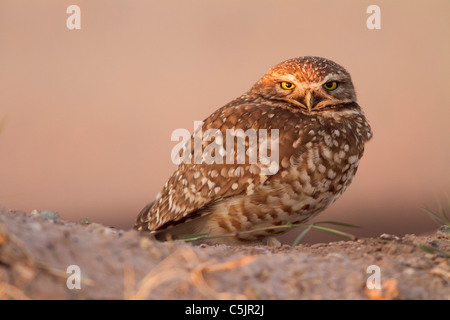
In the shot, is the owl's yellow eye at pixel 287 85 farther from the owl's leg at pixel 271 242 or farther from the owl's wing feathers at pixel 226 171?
the owl's leg at pixel 271 242

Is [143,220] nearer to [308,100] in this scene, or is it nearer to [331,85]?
[308,100]

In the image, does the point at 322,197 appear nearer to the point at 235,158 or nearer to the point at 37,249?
the point at 235,158

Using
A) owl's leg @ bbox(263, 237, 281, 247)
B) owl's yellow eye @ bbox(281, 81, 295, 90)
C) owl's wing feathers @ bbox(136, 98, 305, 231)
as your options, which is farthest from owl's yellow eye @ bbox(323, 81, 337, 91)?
owl's leg @ bbox(263, 237, 281, 247)

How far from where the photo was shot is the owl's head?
4414 mm

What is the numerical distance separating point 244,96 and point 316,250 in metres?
1.61

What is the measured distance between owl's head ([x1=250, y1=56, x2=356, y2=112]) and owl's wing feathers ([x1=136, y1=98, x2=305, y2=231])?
167 millimetres

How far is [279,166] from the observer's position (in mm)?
4043

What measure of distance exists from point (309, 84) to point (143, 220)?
5.70 ft

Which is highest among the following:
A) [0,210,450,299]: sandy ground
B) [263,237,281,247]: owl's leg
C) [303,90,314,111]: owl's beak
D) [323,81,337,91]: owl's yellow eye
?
[323,81,337,91]: owl's yellow eye

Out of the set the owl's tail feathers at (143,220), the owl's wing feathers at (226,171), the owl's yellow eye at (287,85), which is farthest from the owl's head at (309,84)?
the owl's tail feathers at (143,220)

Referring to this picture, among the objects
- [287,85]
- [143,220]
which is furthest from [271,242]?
[287,85]

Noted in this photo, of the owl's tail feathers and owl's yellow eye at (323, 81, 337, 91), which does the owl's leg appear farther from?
owl's yellow eye at (323, 81, 337, 91)

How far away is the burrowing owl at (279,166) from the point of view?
405 cm
